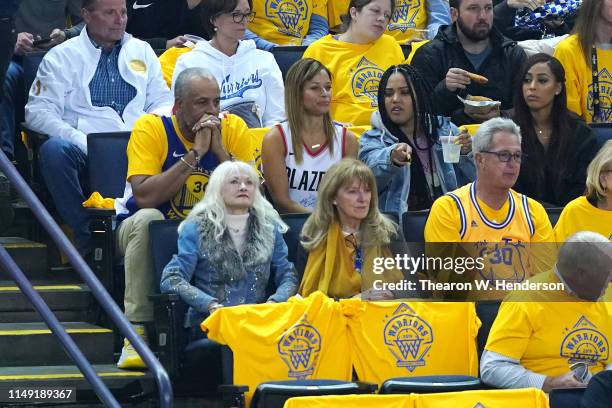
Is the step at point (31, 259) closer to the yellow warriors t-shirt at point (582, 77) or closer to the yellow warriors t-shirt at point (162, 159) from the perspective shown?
the yellow warriors t-shirt at point (162, 159)

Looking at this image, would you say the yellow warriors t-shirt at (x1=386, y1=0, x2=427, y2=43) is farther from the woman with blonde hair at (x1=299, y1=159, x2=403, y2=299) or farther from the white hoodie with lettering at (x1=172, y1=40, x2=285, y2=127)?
the woman with blonde hair at (x1=299, y1=159, x2=403, y2=299)

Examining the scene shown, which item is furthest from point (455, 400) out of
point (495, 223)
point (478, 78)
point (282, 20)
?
point (282, 20)

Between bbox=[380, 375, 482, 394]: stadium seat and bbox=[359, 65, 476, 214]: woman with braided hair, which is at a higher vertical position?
bbox=[359, 65, 476, 214]: woman with braided hair

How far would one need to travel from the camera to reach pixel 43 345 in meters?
7.98

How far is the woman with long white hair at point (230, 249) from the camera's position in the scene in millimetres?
7812

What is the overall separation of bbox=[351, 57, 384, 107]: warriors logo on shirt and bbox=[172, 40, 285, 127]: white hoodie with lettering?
0.46 m

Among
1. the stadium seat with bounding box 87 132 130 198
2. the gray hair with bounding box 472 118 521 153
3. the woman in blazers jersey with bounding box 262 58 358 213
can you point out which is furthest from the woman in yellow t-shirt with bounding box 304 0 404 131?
the stadium seat with bounding box 87 132 130 198

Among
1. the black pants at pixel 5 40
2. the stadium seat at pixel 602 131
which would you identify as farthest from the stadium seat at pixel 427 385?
the stadium seat at pixel 602 131

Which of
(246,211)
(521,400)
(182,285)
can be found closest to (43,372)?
(182,285)

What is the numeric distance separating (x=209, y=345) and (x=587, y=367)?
1818 mm

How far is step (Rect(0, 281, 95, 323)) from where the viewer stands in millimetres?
8328

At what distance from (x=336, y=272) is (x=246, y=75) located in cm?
223

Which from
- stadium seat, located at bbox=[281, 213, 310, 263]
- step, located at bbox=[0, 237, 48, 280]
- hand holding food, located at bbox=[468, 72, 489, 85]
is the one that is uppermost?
hand holding food, located at bbox=[468, 72, 489, 85]

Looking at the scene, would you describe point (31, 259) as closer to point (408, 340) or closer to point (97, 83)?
point (97, 83)
